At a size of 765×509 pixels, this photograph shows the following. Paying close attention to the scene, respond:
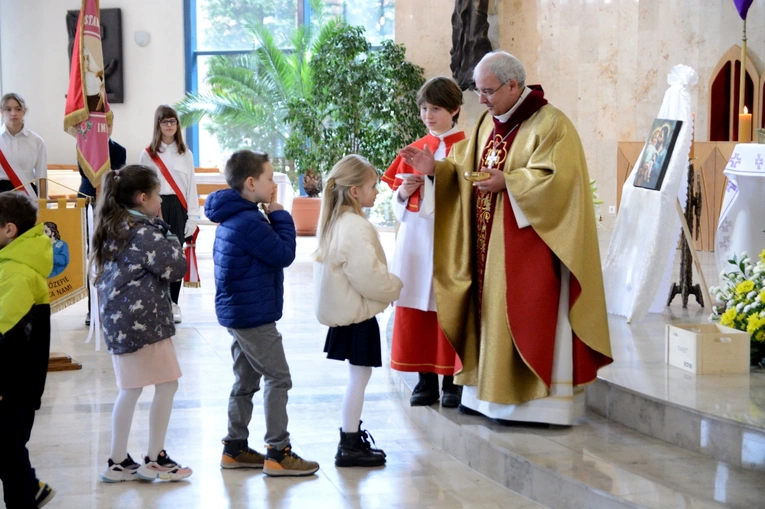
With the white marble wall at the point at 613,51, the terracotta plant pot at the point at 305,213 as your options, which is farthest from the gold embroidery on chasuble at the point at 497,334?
the terracotta plant pot at the point at 305,213

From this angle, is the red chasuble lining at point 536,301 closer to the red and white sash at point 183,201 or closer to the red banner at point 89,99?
the red banner at point 89,99

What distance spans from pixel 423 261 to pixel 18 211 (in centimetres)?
175

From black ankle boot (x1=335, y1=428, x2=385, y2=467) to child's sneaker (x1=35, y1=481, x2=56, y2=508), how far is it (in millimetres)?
1130

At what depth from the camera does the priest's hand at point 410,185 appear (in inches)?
162

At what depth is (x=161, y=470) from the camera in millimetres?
3693

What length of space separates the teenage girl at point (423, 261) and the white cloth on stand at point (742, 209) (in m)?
2.59

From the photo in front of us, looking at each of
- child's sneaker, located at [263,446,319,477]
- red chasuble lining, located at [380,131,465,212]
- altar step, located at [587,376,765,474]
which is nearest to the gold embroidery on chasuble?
red chasuble lining, located at [380,131,465,212]

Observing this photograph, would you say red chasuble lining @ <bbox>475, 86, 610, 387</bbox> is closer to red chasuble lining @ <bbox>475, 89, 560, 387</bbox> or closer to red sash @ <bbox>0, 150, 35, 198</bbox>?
red chasuble lining @ <bbox>475, 89, 560, 387</bbox>

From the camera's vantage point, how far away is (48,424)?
4.50m

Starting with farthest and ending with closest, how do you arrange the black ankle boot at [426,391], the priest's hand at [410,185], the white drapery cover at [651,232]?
the white drapery cover at [651,232]
the black ankle boot at [426,391]
the priest's hand at [410,185]

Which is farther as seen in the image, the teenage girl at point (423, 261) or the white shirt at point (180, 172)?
the white shirt at point (180, 172)

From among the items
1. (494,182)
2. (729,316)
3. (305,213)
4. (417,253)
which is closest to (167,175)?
(417,253)

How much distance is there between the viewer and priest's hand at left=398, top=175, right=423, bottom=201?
13.5 feet

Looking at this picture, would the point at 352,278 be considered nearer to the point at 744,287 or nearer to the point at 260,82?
the point at 744,287
